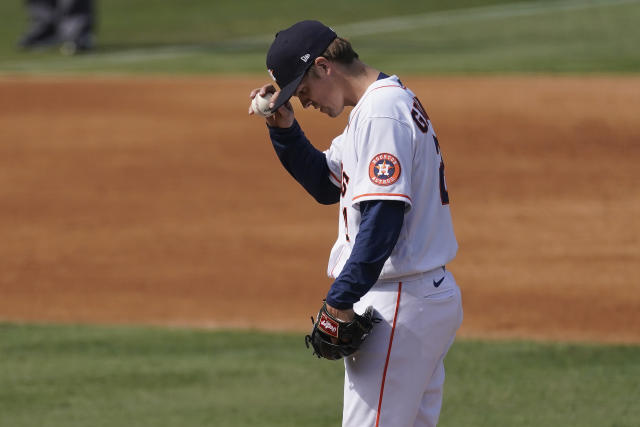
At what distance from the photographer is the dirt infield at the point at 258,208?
25.5 feet

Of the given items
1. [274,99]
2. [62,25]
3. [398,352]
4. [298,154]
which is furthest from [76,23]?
[398,352]

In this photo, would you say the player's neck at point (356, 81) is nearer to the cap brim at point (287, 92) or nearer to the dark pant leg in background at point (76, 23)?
the cap brim at point (287, 92)

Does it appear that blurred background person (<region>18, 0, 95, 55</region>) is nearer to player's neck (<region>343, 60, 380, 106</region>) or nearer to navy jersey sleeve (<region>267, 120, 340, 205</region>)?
navy jersey sleeve (<region>267, 120, 340, 205</region>)

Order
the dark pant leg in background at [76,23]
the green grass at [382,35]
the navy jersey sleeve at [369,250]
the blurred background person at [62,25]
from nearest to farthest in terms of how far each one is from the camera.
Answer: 1. the navy jersey sleeve at [369,250]
2. the green grass at [382,35]
3. the dark pant leg in background at [76,23]
4. the blurred background person at [62,25]

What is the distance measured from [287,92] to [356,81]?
0.77 feet

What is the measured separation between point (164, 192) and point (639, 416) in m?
6.55

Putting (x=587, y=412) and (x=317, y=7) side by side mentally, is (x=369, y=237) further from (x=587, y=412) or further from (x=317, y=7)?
(x=317, y=7)

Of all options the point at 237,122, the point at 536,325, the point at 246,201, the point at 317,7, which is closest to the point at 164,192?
the point at 246,201

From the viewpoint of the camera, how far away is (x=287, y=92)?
3559 mm

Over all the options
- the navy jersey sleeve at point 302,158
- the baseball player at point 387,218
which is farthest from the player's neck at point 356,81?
the navy jersey sleeve at point 302,158

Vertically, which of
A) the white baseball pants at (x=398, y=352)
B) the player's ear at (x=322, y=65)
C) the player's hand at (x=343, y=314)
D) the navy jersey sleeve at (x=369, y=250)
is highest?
the player's ear at (x=322, y=65)

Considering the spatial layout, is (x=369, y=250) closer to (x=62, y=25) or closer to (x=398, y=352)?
(x=398, y=352)

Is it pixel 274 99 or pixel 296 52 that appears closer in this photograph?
pixel 296 52

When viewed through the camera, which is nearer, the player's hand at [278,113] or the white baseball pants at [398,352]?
the white baseball pants at [398,352]
